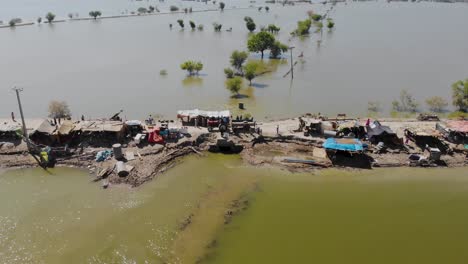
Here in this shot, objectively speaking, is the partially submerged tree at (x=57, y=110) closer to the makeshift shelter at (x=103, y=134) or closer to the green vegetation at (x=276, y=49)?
the makeshift shelter at (x=103, y=134)

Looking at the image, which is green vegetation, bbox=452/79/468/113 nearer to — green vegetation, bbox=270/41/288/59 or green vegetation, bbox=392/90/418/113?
green vegetation, bbox=392/90/418/113

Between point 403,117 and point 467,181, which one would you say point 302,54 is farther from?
point 467,181

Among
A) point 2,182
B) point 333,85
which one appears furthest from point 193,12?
point 2,182

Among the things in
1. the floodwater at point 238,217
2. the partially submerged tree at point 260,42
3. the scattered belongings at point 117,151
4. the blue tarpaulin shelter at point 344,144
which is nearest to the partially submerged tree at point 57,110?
the floodwater at point 238,217

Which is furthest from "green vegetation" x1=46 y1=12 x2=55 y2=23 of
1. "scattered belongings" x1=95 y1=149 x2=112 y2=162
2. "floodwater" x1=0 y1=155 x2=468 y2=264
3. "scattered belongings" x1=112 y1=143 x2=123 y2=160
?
"scattered belongings" x1=112 y1=143 x2=123 y2=160

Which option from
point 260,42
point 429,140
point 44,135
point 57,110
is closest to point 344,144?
point 429,140
